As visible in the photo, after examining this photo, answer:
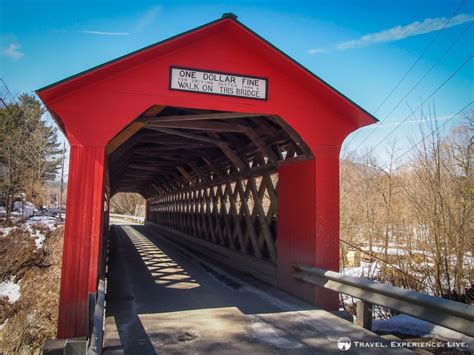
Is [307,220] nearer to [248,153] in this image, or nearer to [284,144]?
[284,144]

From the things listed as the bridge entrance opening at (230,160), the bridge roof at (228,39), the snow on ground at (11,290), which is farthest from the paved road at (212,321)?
the snow on ground at (11,290)

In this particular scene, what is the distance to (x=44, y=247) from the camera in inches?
632

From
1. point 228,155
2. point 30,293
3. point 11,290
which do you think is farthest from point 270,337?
point 11,290

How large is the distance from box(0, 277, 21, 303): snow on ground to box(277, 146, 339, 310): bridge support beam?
31.4ft

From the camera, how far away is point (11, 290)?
12.2 metres

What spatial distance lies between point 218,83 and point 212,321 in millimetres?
3082

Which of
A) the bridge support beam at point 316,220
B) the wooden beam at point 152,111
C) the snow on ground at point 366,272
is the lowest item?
the snow on ground at point 366,272

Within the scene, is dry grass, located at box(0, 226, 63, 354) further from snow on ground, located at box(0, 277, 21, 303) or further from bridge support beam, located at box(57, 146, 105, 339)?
bridge support beam, located at box(57, 146, 105, 339)

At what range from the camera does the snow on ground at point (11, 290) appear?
1155 centimetres

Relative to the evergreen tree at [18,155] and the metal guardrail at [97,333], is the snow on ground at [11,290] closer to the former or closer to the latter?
the metal guardrail at [97,333]

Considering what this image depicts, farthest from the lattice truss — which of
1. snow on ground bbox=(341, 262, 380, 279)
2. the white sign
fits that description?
snow on ground bbox=(341, 262, 380, 279)
